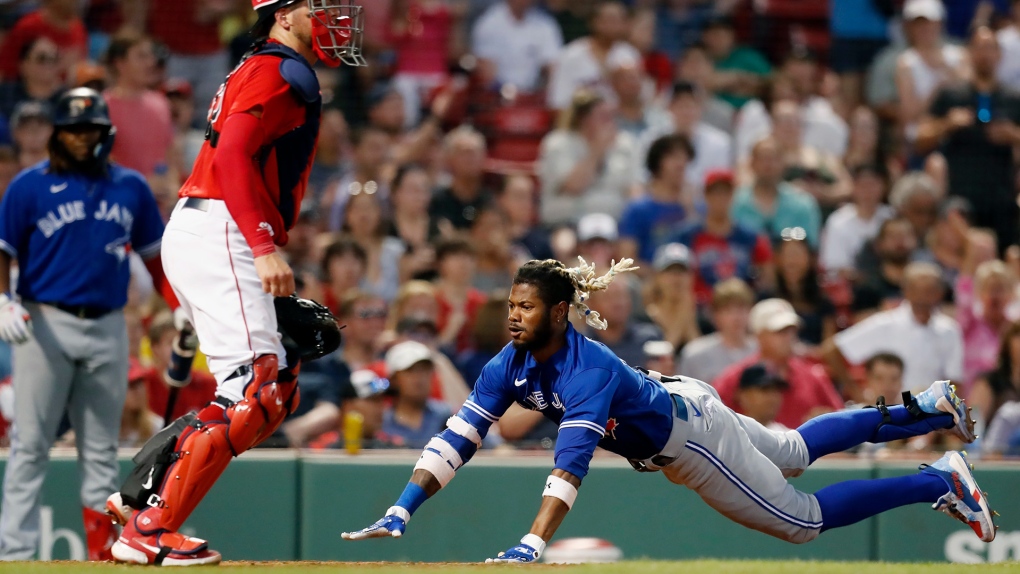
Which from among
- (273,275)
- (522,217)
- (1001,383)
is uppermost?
(273,275)

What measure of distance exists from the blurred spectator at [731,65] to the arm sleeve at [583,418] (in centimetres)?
711

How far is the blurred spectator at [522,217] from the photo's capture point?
9359 millimetres

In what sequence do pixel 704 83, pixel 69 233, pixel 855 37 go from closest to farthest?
pixel 69 233 < pixel 704 83 < pixel 855 37

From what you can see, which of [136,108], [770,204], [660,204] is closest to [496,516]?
[660,204]

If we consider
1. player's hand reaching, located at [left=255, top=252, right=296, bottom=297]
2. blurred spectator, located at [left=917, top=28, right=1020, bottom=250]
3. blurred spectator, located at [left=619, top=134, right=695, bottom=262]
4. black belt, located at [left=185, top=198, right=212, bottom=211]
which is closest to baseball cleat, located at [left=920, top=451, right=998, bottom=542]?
player's hand reaching, located at [left=255, top=252, right=296, bottom=297]

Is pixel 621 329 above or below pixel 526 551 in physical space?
below

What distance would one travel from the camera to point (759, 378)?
7.36 meters

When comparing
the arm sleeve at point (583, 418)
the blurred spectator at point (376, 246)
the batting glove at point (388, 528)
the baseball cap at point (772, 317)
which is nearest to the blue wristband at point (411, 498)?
the batting glove at point (388, 528)

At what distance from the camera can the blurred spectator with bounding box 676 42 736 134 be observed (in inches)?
429

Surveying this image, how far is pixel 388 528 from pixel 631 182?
6.19 metres

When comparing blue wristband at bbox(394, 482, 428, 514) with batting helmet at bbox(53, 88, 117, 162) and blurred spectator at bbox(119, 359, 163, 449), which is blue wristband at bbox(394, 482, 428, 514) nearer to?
batting helmet at bbox(53, 88, 117, 162)

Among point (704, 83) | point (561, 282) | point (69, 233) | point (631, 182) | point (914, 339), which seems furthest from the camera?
point (704, 83)

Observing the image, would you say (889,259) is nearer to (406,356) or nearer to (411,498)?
(406,356)

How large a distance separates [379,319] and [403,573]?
3977 millimetres
